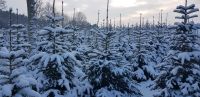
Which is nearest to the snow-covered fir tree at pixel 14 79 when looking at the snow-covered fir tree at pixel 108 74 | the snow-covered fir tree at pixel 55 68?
the snow-covered fir tree at pixel 55 68

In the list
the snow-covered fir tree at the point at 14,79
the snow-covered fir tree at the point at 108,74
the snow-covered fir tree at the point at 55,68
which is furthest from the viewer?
the snow-covered fir tree at the point at 108,74

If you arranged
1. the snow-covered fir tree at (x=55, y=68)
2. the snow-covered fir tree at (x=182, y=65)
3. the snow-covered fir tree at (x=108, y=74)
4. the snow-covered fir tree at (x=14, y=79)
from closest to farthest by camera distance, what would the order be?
the snow-covered fir tree at (x=14, y=79)
the snow-covered fir tree at (x=55, y=68)
the snow-covered fir tree at (x=182, y=65)
the snow-covered fir tree at (x=108, y=74)

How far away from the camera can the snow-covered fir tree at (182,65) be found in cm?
1155

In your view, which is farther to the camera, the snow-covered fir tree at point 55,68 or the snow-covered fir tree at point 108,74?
the snow-covered fir tree at point 108,74

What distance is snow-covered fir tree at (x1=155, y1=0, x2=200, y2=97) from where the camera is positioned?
37.9 feet

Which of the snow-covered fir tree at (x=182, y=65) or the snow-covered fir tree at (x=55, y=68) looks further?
the snow-covered fir tree at (x=182, y=65)

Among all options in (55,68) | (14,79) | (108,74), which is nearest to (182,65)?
(108,74)

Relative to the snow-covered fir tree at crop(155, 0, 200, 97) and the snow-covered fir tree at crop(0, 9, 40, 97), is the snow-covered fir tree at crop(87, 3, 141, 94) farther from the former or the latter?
the snow-covered fir tree at crop(0, 9, 40, 97)

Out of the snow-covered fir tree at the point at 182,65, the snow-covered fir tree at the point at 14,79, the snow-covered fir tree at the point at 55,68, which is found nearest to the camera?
the snow-covered fir tree at the point at 14,79

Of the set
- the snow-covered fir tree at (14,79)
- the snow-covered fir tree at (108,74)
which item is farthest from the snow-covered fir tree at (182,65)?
the snow-covered fir tree at (14,79)

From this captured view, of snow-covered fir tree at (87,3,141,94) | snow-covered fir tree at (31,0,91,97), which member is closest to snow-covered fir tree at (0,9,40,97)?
snow-covered fir tree at (31,0,91,97)

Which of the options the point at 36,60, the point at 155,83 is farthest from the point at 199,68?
the point at 36,60

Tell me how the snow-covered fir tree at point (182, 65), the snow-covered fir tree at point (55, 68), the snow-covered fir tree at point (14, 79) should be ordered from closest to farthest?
the snow-covered fir tree at point (14, 79)
the snow-covered fir tree at point (55, 68)
the snow-covered fir tree at point (182, 65)

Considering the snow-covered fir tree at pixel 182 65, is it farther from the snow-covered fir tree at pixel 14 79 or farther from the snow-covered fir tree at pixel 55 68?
the snow-covered fir tree at pixel 14 79
